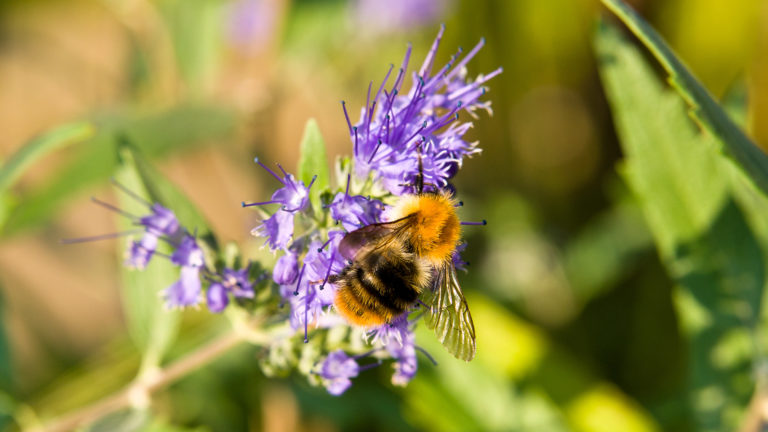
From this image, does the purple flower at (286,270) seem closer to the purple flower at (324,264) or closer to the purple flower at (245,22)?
the purple flower at (324,264)

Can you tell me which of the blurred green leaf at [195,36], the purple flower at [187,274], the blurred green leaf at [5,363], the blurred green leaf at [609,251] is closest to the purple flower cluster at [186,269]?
the purple flower at [187,274]

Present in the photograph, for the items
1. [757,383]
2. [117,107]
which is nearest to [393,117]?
[757,383]

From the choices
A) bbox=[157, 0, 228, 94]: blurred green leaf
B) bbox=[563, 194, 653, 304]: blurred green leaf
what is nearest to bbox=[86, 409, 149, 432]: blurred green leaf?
bbox=[157, 0, 228, 94]: blurred green leaf

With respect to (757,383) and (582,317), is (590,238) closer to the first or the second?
(582,317)

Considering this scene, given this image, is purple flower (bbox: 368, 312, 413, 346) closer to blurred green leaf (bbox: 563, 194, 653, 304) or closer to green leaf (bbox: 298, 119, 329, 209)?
green leaf (bbox: 298, 119, 329, 209)

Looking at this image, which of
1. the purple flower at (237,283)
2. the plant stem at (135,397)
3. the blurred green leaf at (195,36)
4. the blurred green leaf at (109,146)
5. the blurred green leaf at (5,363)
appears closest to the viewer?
the purple flower at (237,283)
